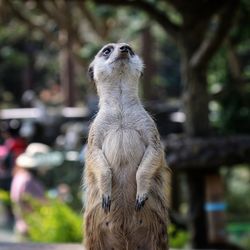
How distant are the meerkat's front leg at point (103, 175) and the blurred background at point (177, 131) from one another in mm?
1385

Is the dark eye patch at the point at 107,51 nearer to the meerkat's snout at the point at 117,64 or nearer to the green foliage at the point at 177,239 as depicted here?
the meerkat's snout at the point at 117,64

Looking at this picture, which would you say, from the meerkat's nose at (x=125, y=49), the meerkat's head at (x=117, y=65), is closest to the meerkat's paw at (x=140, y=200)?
the meerkat's head at (x=117, y=65)

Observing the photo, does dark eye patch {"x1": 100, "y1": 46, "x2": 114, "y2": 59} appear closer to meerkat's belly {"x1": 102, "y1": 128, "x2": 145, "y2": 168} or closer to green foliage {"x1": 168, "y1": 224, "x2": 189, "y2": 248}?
meerkat's belly {"x1": 102, "y1": 128, "x2": 145, "y2": 168}

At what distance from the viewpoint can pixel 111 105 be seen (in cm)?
387

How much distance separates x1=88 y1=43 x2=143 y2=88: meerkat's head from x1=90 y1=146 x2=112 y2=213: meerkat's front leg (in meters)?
0.43

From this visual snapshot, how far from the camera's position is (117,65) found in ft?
12.7

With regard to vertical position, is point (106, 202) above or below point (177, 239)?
above

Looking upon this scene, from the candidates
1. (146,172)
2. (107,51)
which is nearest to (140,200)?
(146,172)

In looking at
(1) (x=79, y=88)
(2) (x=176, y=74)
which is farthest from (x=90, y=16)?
(1) (x=79, y=88)

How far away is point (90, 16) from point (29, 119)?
556 centimetres

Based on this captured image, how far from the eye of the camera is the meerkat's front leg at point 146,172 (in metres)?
3.68

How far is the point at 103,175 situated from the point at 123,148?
0.18 m

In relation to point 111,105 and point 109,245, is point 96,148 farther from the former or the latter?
point 109,245

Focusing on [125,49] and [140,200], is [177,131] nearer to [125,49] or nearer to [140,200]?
[125,49]
